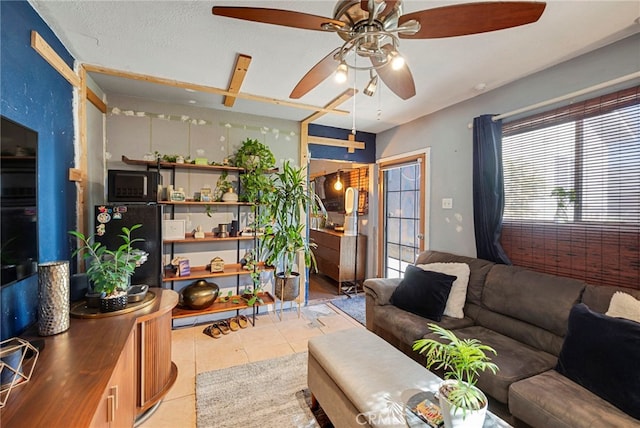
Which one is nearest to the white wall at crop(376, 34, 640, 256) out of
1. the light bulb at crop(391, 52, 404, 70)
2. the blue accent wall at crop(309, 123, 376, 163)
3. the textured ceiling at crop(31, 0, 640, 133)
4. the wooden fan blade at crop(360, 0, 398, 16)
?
the textured ceiling at crop(31, 0, 640, 133)

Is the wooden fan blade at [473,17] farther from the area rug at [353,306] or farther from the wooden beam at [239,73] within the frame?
the area rug at [353,306]

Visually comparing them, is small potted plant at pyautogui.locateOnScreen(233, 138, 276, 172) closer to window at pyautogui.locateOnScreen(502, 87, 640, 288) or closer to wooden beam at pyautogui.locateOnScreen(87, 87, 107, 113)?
wooden beam at pyautogui.locateOnScreen(87, 87, 107, 113)

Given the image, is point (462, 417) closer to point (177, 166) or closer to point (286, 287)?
point (286, 287)

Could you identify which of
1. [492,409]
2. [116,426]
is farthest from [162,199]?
[492,409]

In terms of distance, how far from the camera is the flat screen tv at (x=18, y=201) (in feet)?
3.92

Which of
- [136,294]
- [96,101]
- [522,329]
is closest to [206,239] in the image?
[136,294]

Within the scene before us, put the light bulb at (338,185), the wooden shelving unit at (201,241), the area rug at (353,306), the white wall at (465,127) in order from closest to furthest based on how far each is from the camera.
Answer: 1. the white wall at (465,127)
2. the wooden shelving unit at (201,241)
3. the area rug at (353,306)
4. the light bulb at (338,185)

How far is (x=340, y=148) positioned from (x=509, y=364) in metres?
3.28

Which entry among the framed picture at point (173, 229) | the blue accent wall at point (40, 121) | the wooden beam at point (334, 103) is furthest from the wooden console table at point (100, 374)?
the wooden beam at point (334, 103)

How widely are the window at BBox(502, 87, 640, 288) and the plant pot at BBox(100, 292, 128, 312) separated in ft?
10.3

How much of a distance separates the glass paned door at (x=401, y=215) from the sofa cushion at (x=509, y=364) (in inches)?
64.6

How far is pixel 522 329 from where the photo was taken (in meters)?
2.07

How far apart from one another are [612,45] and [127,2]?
3.19 meters

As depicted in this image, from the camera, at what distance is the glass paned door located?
372 centimetres
